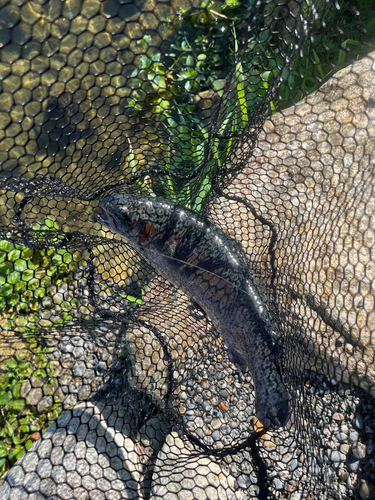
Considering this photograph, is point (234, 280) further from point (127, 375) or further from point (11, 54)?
point (11, 54)

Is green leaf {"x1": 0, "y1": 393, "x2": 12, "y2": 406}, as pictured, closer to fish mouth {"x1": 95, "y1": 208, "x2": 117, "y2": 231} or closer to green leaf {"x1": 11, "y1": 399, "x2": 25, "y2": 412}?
green leaf {"x1": 11, "y1": 399, "x2": 25, "y2": 412}

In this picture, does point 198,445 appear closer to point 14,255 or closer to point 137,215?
point 137,215

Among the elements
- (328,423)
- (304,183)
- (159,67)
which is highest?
(159,67)

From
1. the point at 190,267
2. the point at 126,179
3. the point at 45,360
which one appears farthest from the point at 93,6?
the point at 45,360

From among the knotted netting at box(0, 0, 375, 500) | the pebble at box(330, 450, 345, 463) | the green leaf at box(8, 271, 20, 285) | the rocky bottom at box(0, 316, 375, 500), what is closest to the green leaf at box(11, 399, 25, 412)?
the knotted netting at box(0, 0, 375, 500)

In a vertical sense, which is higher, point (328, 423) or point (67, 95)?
point (67, 95)

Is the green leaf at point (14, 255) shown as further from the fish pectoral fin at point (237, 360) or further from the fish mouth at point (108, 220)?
the fish pectoral fin at point (237, 360)

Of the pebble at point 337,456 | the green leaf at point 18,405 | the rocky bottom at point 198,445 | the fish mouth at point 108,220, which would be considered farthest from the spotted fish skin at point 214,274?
the green leaf at point 18,405

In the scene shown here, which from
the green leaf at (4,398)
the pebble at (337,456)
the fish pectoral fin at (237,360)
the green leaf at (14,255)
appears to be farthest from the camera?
the green leaf at (14,255)
